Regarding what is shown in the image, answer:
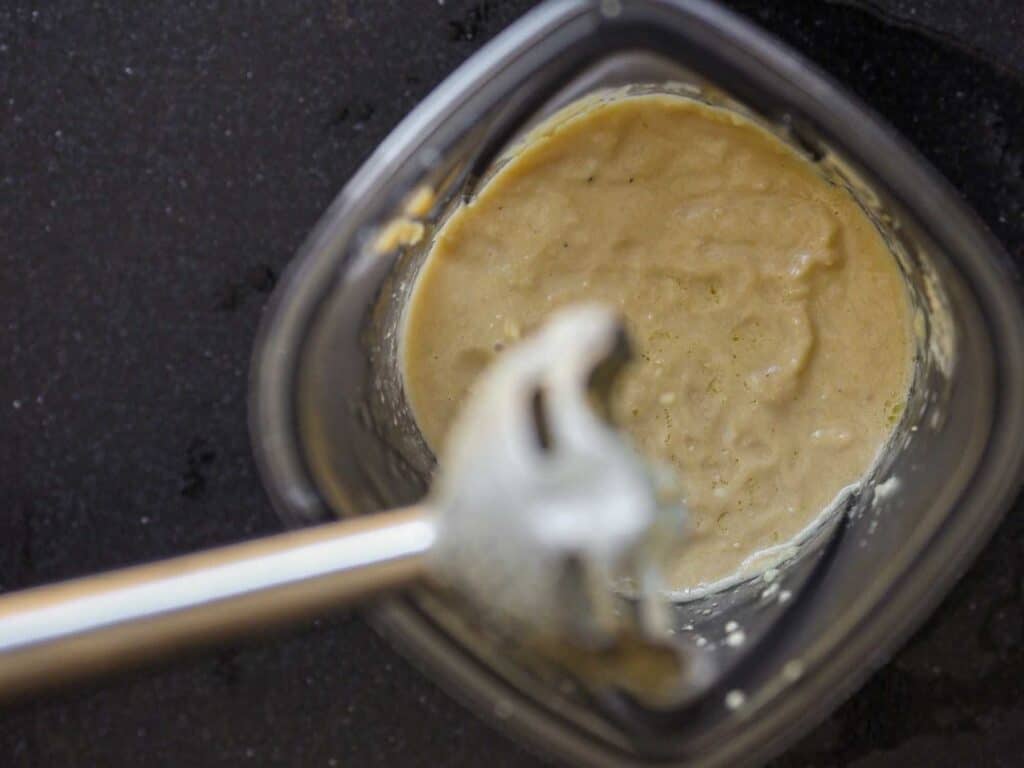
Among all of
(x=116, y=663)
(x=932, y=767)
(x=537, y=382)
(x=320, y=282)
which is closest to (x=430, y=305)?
(x=320, y=282)

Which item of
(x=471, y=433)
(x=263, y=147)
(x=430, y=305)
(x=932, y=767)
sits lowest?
(x=932, y=767)

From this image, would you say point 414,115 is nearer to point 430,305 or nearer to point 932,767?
point 430,305

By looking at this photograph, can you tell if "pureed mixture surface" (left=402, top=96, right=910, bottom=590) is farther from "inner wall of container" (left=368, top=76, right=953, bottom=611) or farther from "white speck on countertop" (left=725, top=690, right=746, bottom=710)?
"white speck on countertop" (left=725, top=690, right=746, bottom=710)

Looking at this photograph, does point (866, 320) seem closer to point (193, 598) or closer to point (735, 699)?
point (735, 699)

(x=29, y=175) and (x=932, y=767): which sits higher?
(x=29, y=175)

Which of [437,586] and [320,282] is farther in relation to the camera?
[320,282]

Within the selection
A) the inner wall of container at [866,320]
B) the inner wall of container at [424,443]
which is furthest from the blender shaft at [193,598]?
the inner wall of container at [866,320]
